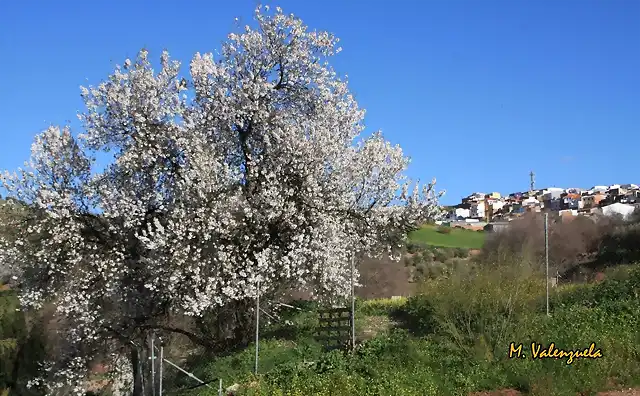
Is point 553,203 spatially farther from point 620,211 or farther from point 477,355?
point 477,355

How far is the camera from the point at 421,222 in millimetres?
21828

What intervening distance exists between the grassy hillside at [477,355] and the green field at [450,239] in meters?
44.1

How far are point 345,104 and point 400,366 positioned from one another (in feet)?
34.0

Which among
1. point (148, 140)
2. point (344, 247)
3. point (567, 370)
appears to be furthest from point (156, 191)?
point (567, 370)

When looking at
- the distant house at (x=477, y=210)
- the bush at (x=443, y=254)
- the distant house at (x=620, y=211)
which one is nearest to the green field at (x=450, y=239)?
the bush at (x=443, y=254)

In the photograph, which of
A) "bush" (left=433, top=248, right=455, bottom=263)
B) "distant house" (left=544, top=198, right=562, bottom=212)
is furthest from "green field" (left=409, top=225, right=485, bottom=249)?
"distant house" (left=544, top=198, right=562, bottom=212)

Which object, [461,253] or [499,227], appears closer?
[461,253]

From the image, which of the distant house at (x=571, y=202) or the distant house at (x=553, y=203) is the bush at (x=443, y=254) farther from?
the distant house at (x=553, y=203)

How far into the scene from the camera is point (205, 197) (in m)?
18.6

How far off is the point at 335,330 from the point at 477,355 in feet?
18.4

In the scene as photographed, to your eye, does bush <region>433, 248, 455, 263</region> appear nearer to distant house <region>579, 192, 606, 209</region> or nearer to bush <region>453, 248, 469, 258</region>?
bush <region>453, 248, 469, 258</region>

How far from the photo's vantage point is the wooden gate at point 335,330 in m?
17.6

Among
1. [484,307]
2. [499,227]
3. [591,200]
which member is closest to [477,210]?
[591,200]

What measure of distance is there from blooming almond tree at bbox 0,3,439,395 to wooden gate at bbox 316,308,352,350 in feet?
4.58
